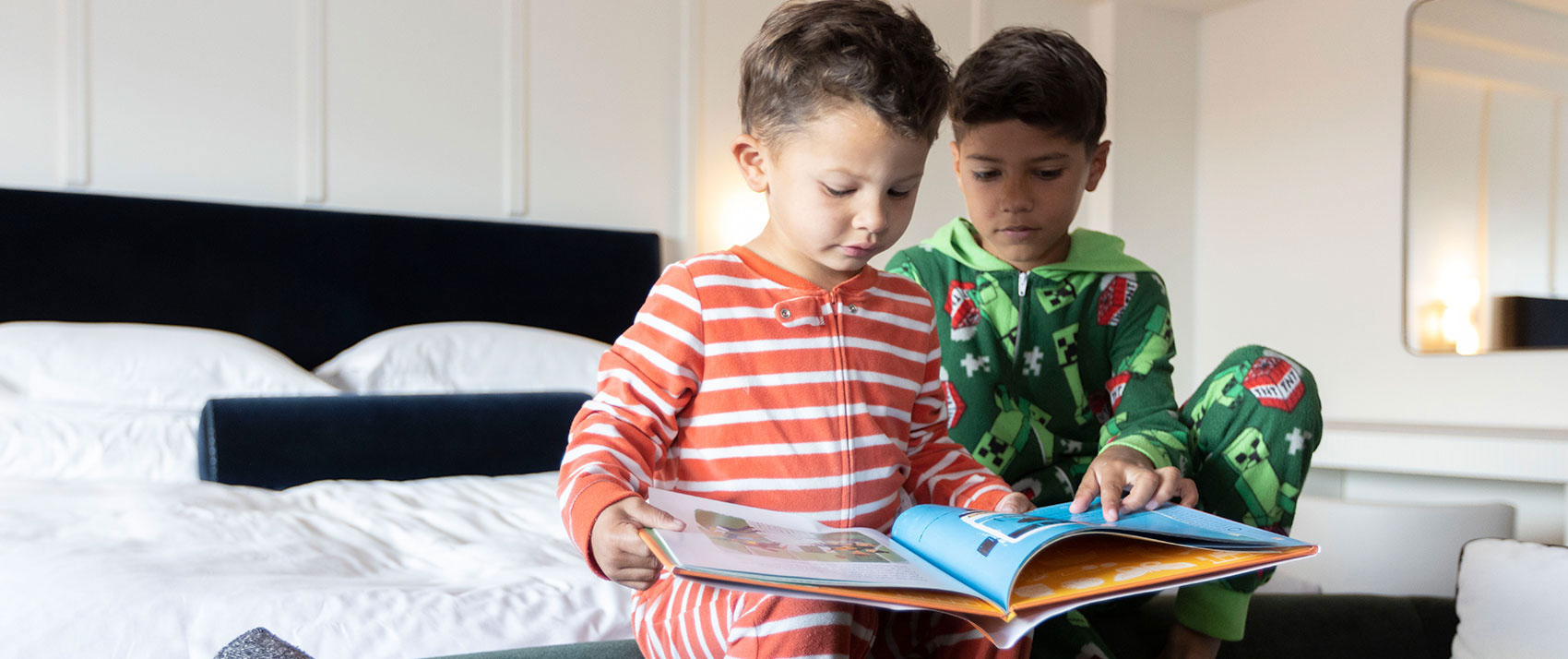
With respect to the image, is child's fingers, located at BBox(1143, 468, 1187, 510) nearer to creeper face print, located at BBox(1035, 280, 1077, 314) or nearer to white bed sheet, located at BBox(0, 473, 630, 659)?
creeper face print, located at BBox(1035, 280, 1077, 314)

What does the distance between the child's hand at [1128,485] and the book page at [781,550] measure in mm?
178

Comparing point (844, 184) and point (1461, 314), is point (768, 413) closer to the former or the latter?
point (844, 184)

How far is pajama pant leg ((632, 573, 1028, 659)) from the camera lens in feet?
2.61

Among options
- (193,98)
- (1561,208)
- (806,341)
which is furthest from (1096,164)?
(1561,208)

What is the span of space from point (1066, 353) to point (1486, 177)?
328cm

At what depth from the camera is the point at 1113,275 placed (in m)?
1.36

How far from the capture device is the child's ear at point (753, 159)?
1.01 m

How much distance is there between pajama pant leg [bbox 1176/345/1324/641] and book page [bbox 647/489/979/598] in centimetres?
45

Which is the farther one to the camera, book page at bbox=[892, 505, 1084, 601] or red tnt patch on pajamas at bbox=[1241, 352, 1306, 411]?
red tnt patch on pajamas at bbox=[1241, 352, 1306, 411]

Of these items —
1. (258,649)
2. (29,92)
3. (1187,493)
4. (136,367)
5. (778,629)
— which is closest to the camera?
(258,649)

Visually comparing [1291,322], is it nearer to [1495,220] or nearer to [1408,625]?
[1495,220]

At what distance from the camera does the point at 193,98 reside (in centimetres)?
280

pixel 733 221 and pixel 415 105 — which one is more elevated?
pixel 415 105

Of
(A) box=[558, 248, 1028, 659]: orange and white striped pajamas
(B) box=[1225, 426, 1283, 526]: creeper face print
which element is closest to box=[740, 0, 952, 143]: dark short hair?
(A) box=[558, 248, 1028, 659]: orange and white striped pajamas
